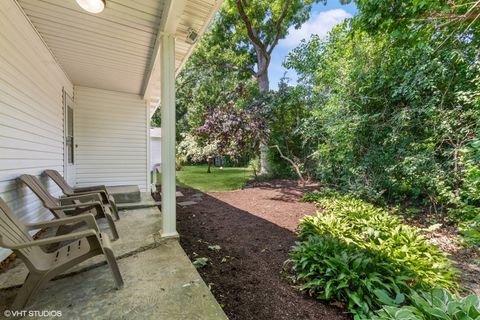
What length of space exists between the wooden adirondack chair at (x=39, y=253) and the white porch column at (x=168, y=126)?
0.91 meters

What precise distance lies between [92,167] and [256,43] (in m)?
8.19

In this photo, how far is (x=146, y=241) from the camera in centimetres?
287

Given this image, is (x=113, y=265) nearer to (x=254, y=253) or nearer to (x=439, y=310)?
(x=254, y=253)

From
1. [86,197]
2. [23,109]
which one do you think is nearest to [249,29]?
[23,109]

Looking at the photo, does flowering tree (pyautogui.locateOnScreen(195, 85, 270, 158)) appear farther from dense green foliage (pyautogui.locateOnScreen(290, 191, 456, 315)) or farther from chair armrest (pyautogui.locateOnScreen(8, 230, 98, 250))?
chair armrest (pyautogui.locateOnScreen(8, 230, 98, 250))

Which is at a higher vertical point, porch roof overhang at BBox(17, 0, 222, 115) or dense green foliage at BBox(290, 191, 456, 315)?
porch roof overhang at BBox(17, 0, 222, 115)

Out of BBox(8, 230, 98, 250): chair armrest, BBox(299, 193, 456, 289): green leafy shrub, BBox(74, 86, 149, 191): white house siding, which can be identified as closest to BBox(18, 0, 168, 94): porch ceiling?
BBox(74, 86, 149, 191): white house siding

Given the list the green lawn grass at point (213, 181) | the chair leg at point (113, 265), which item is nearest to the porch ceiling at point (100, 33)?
the chair leg at point (113, 265)

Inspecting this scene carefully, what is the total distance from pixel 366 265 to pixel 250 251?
142 cm

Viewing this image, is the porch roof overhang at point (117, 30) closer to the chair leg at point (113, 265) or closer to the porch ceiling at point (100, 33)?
the porch ceiling at point (100, 33)

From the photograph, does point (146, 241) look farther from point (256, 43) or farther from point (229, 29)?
point (229, 29)

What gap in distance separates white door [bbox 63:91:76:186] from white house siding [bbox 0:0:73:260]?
28.5 inches

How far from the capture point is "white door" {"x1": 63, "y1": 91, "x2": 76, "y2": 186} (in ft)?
15.2

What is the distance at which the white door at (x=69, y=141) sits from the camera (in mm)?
4645
